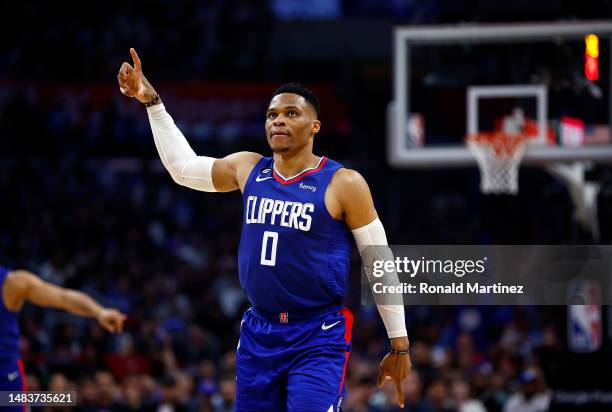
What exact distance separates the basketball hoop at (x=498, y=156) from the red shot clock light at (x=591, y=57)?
98 cm

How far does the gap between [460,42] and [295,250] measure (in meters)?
5.67

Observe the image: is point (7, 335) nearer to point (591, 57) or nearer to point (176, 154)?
point (176, 154)

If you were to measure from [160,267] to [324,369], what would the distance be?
11509 mm

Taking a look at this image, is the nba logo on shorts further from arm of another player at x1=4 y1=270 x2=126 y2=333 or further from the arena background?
arm of another player at x1=4 y1=270 x2=126 y2=333

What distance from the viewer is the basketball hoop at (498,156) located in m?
9.75

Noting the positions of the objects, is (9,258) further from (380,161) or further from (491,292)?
(491,292)

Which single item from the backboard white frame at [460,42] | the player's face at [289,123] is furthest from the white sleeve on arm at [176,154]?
the backboard white frame at [460,42]

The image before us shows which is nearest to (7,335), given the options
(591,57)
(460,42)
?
(460,42)

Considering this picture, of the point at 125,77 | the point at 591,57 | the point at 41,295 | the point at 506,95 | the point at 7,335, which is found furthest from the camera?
the point at 506,95

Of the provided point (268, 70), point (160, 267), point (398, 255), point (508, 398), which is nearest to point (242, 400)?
point (398, 255)

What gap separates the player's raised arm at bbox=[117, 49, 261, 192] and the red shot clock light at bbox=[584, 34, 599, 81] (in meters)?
5.29

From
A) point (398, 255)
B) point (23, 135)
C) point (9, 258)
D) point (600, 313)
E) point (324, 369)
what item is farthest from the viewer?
point (23, 135)

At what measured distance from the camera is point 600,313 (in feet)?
35.3

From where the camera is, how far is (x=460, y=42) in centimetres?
1005
